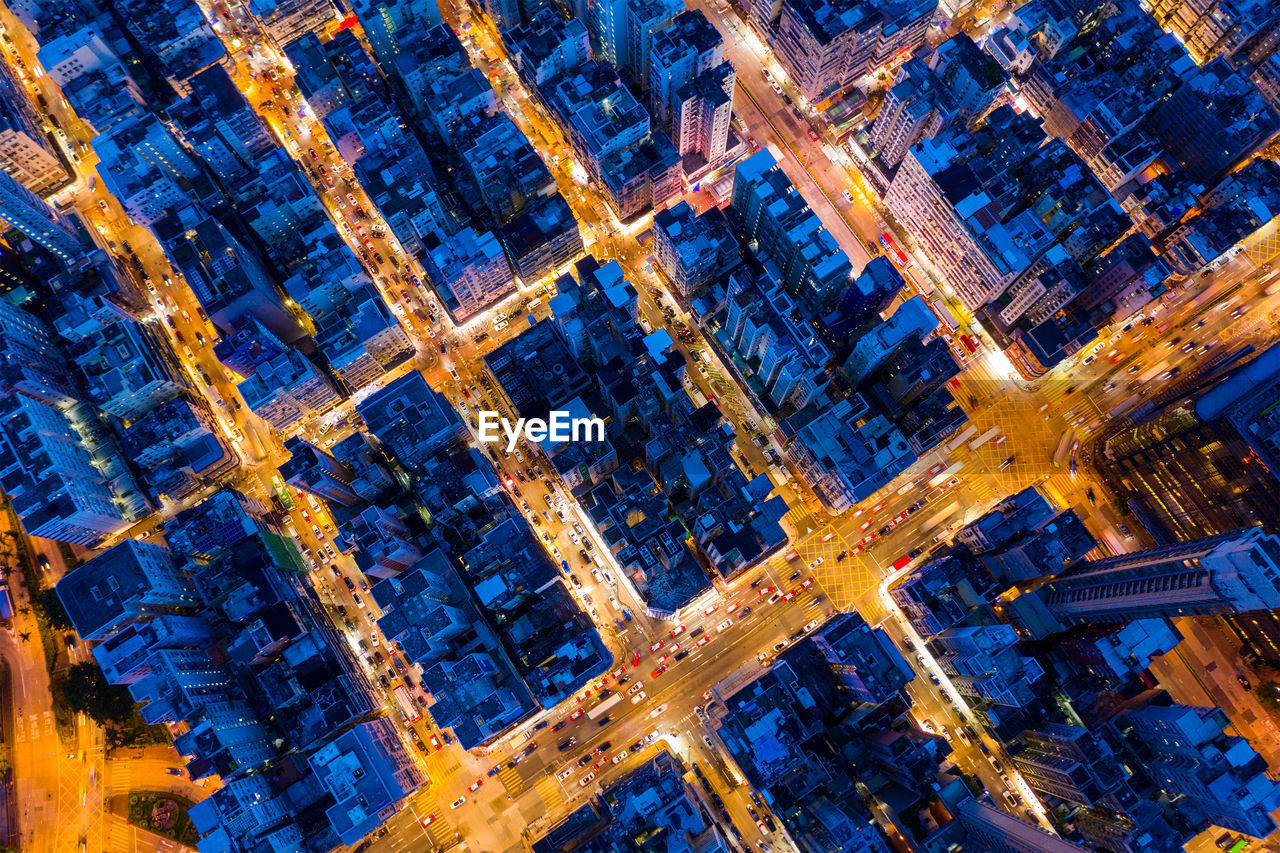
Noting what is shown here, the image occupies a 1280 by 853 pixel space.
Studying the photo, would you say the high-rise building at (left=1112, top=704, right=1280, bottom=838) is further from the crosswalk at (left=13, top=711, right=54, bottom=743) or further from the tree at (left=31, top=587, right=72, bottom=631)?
the crosswalk at (left=13, top=711, right=54, bottom=743)

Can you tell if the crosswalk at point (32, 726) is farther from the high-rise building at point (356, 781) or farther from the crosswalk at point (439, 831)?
the crosswalk at point (439, 831)

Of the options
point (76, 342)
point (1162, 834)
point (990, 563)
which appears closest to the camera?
point (1162, 834)

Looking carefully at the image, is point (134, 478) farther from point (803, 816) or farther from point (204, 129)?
point (803, 816)

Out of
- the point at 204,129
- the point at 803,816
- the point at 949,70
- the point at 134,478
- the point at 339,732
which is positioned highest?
the point at 204,129

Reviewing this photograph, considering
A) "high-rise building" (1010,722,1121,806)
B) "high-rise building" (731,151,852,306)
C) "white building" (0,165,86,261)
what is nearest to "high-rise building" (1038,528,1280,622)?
"high-rise building" (1010,722,1121,806)

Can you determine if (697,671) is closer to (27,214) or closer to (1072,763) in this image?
(1072,763)

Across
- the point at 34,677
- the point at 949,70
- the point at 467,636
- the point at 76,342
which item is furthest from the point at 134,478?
the point at 949,70
